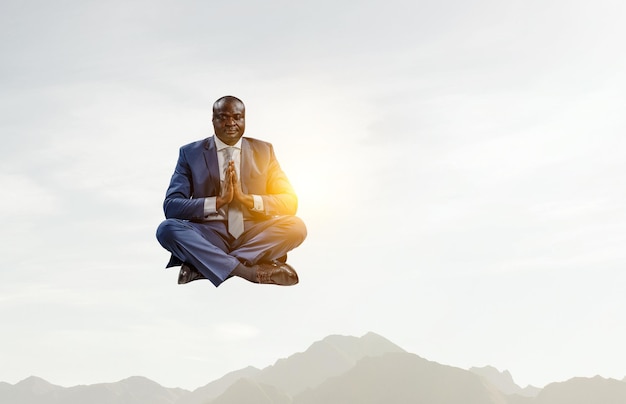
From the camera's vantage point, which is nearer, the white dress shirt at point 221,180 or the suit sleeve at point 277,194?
the white dress shirt at point 221,180

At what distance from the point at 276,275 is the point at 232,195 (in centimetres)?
103

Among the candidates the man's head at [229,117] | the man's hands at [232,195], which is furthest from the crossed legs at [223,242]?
the man's head at [229,117]

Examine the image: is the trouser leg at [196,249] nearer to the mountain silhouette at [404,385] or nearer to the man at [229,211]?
the man at [229,211]

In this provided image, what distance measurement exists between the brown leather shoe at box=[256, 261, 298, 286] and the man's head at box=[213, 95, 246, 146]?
151cm

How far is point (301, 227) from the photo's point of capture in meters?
9.96

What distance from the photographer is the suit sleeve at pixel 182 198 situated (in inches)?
387

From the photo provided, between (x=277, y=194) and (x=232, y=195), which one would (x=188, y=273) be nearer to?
(x=232, y=195)

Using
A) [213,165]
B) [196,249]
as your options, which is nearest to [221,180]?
[213,165]

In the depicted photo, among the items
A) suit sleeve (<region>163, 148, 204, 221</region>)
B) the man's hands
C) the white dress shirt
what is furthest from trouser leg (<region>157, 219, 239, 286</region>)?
the man's hands

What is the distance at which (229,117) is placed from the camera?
992cm

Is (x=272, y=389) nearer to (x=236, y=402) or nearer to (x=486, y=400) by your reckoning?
(x=236, y=402)

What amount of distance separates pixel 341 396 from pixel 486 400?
1036 inches

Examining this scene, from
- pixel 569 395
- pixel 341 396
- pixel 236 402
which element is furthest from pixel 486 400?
pixel 236 402

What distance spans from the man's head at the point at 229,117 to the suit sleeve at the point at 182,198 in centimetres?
56
